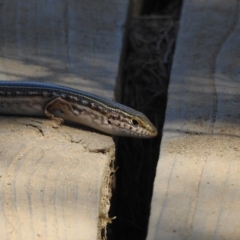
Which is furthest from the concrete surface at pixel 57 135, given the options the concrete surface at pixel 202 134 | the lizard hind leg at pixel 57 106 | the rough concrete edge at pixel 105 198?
the concrete surface at pixel 202 134

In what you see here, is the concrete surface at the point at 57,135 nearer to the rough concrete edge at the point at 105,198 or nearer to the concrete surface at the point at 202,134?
the rough concrete edge at the point at 105,198

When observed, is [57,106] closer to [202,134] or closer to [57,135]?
[57,135]

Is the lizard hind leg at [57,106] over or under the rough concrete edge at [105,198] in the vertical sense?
over

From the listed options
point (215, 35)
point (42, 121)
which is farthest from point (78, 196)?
point (215, 35)

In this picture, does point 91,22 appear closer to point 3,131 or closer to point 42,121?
point 42,121

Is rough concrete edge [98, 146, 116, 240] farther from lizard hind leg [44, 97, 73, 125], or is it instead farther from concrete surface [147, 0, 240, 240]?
lizard hind leg [44, 97, 73, 125]

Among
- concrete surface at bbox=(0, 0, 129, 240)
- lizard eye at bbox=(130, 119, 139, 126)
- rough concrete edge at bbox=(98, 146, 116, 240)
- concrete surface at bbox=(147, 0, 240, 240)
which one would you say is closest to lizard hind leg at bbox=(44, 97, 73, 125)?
concrete surface at bbox=(0, 0, 129, 240)
